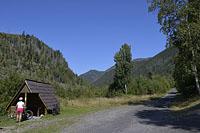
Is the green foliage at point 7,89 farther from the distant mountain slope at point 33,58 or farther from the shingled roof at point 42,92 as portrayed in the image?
the distant mountain slope at point 33,58

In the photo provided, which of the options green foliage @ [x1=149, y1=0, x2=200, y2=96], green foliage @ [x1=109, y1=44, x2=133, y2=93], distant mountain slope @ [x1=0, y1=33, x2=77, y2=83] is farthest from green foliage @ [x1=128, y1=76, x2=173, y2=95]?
green foliage @ [x1=149, y1=0, x2=200, y2=96]

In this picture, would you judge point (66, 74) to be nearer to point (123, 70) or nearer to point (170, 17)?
point (123, 70)

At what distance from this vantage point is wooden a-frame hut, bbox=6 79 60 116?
34.5 meters

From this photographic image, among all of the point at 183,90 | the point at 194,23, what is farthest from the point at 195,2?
the point at 183,90

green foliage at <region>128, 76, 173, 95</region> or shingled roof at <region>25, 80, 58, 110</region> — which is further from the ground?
green foliage at <region>128, 76, 173, 95</region>

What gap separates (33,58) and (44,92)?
119748 millimetres

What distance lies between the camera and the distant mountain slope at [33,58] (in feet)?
433

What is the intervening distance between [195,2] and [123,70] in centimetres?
4719

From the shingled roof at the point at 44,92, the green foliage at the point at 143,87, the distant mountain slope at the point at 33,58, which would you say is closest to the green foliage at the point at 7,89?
the shingled roof at the point at 44,92

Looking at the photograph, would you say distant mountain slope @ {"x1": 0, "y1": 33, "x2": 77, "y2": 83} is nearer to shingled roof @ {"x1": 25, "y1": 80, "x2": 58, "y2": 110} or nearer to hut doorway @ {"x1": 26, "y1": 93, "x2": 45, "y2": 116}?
shingled roof @ {"x1": 25, "y1": 80, "x2": 58, "y2": 110}

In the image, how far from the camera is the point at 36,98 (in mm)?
39281

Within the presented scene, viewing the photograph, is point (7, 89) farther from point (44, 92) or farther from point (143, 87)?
point (143, 87)

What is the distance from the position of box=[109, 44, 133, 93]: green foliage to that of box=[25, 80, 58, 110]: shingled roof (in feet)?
146

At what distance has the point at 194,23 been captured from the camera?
37.3 metres
